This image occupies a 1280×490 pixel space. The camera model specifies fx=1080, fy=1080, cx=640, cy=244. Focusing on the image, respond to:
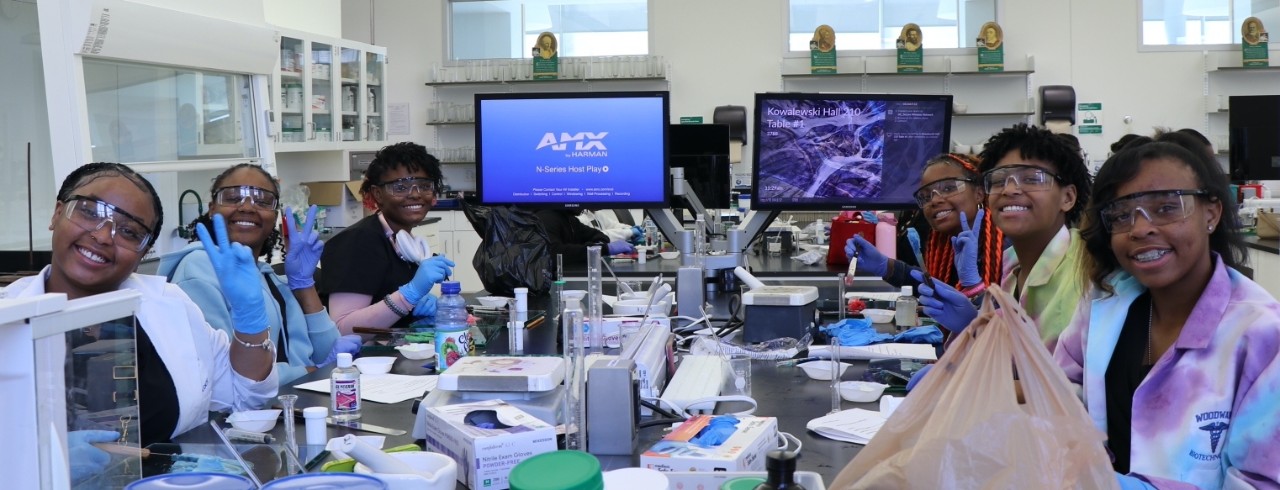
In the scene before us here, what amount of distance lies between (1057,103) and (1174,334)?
6.56m

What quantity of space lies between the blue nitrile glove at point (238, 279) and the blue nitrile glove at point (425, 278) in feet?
2.75

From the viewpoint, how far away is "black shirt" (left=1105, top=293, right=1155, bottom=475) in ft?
5.28

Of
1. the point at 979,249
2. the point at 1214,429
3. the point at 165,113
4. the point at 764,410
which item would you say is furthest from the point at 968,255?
the point at 165,113

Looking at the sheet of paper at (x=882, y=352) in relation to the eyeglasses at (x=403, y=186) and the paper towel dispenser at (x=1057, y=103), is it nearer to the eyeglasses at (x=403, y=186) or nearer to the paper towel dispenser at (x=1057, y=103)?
the eyeglasses at (x=403, y=186)

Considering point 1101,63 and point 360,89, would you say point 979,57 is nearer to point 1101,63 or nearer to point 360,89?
point 1101,63

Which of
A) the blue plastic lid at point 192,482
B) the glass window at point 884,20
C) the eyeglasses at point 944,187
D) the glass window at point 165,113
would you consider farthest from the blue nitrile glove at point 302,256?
the glass window at point 884,20

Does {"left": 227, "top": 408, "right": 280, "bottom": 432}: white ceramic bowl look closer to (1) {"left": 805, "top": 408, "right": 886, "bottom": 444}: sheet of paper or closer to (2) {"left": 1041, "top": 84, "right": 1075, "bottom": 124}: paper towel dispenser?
(1) {"left": 805, "top": 408, "right": 886, "bottom": 444}: sheet of paper

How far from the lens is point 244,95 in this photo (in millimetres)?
5027

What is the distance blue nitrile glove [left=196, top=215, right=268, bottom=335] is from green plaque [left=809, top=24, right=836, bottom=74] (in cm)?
608

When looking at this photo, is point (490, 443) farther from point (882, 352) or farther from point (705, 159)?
point (705, 159)

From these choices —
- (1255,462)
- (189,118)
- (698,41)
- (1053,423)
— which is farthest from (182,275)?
(698,41)

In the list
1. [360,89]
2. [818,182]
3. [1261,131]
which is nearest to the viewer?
[818,182]

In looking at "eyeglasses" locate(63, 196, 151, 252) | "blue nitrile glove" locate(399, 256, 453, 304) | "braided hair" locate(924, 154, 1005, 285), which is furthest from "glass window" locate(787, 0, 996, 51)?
"eyeglasses" locate(63, 196, 151, 252)

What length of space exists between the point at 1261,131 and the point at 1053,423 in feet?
16.7
